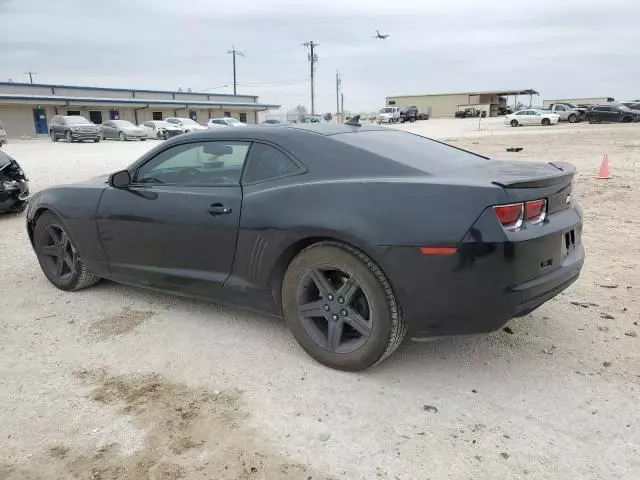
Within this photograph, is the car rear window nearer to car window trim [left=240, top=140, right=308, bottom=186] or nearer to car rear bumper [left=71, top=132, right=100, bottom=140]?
car window trim [left=240, top=140, right=308, bottom=186]

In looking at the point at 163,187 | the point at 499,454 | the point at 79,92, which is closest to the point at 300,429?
the point at 499,454

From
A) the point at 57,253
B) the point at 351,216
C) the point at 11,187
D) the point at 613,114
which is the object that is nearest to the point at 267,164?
the point at 351,216

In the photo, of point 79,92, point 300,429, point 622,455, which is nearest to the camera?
point 622,455

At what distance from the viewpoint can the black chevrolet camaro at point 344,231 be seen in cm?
277

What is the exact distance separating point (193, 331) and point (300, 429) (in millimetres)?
1444

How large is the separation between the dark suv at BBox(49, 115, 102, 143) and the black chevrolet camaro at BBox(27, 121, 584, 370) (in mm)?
31434

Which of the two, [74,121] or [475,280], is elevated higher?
[74,121]

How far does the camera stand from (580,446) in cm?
249

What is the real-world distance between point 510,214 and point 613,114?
139ft

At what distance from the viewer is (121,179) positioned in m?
4.07

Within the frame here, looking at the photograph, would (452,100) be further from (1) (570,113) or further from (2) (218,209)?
(2) (218,209)

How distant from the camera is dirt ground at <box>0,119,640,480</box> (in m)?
2.43

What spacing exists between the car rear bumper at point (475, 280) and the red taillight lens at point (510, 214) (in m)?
0.08

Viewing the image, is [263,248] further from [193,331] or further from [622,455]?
[622,455]
